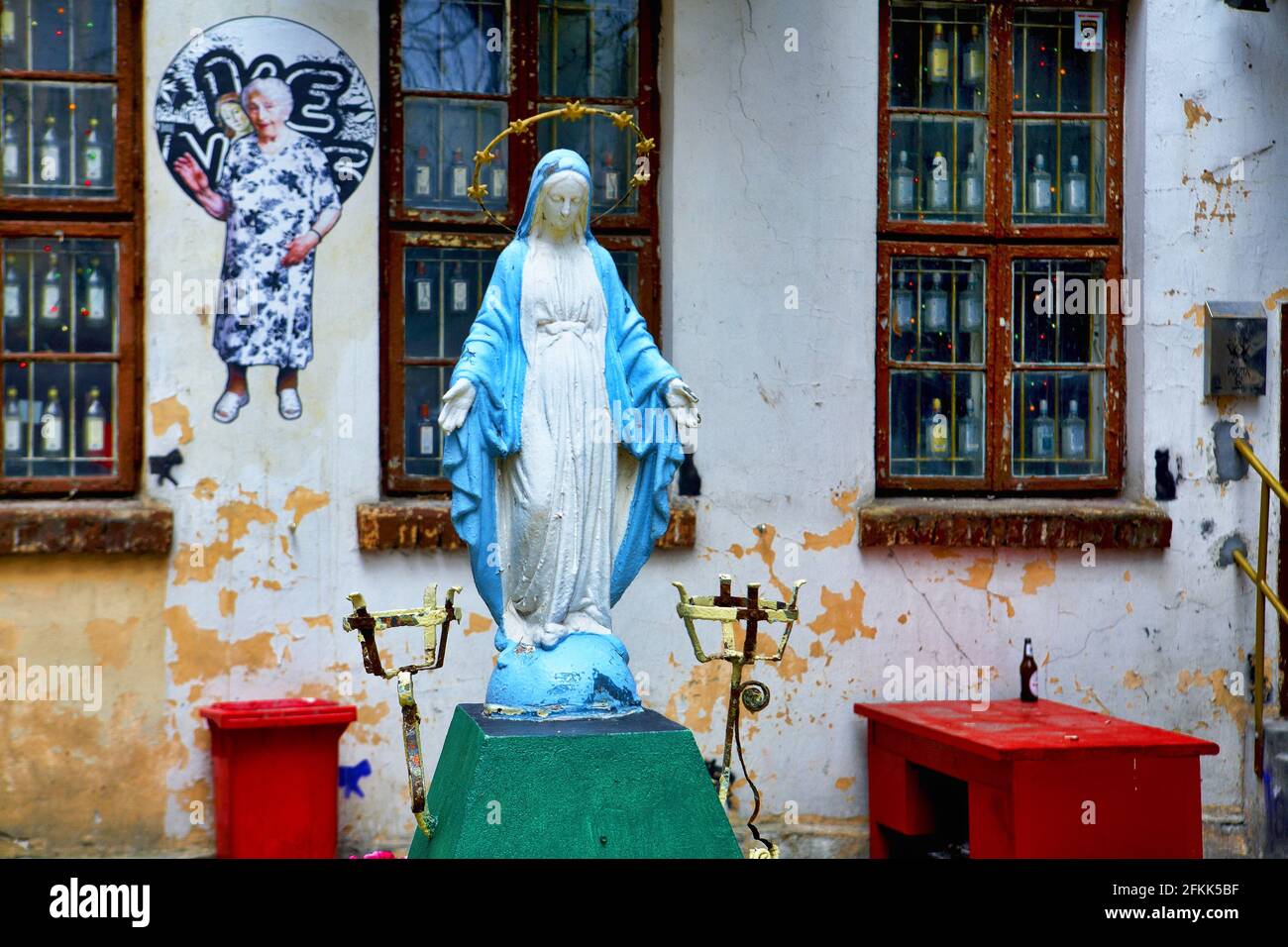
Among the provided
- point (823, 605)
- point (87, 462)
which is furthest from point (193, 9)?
point (823, 605)

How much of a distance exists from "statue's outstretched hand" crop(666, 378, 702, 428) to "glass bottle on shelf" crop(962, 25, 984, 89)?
3446mm

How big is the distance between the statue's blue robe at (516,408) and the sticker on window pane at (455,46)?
2289 millimetres

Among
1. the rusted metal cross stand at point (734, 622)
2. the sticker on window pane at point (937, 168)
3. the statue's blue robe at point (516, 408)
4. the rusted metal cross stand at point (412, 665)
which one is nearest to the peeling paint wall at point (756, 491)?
the sticker on window pane at point (937, 168)

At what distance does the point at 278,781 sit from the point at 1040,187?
476 cm

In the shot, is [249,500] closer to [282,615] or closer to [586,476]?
[282,615]

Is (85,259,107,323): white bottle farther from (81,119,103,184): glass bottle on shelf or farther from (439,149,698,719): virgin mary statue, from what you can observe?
(439,149,698,719): virgin mary statue

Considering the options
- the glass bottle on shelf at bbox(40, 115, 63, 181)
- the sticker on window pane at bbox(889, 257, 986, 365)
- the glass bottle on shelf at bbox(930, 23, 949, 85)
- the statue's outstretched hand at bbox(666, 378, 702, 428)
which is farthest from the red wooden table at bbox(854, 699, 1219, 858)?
the glass bottle on shelf at bbox(40, 115, 63, 181)

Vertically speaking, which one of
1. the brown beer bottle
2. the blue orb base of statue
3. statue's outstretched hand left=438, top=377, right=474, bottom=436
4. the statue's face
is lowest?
the brown beer bottle

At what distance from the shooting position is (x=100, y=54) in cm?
839

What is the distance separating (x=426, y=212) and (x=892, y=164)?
2.35m

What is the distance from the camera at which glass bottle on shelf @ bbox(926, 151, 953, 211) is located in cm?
915

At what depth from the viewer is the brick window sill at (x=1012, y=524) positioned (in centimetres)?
875

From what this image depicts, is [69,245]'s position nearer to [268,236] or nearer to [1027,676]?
[268,236]

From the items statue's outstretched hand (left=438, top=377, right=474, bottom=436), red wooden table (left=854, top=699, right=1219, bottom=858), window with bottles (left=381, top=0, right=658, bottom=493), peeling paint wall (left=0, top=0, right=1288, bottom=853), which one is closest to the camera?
statue's outstretched hand (left=438, top=377, right=474, bottom=436)
